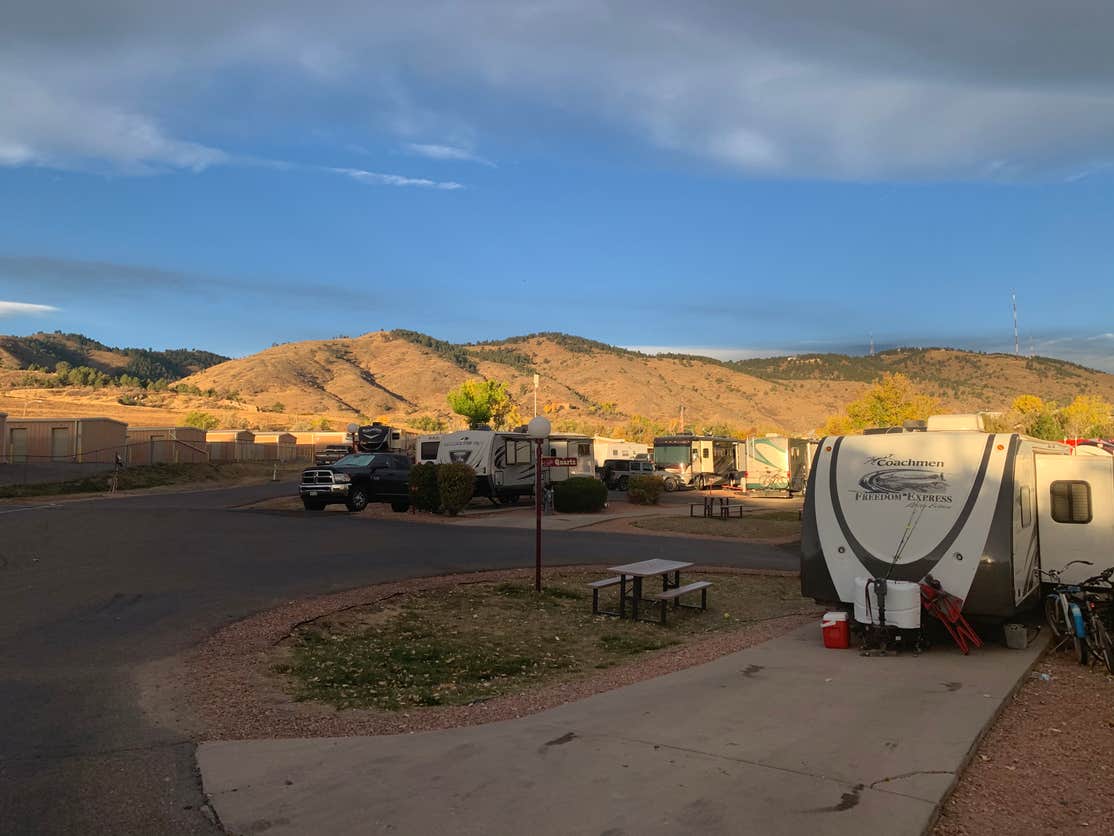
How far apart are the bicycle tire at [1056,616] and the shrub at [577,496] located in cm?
1917

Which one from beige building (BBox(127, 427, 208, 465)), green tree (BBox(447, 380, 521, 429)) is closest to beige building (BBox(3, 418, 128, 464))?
beige building (BBox(127, 427, 208, 465))

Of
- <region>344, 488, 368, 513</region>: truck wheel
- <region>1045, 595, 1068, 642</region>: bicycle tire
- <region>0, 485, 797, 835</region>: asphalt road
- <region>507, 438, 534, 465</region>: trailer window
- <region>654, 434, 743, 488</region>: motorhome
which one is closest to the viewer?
<region>0, 485, 797, 835</region>: asphalt road

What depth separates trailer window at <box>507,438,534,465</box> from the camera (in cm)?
2741

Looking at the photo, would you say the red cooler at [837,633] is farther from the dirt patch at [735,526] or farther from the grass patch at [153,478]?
the grass patch at [153,478]

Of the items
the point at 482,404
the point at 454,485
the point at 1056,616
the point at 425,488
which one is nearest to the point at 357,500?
the point at 425,488

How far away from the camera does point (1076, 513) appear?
872cm

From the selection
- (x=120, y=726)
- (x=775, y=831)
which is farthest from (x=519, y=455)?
(x=775, y=831)

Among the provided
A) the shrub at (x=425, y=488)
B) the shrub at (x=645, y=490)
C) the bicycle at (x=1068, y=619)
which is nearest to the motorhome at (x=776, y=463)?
the shrub at (x=645, y=490)

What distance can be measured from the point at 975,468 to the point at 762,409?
105 meters

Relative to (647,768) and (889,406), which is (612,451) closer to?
(889,406)

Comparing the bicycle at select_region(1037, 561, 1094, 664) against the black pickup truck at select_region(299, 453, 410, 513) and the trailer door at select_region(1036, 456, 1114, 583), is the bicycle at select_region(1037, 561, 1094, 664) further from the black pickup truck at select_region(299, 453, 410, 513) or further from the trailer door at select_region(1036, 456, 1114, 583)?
the black pickup truck at select_region(299, 453, 410, 513)

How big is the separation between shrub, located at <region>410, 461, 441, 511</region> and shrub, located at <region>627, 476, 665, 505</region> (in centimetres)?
990

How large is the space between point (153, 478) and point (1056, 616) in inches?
1461

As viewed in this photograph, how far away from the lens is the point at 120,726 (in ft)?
17.8
